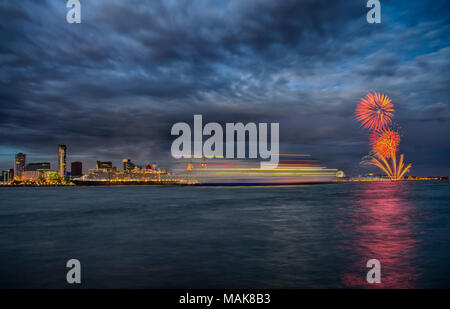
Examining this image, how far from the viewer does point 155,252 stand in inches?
651

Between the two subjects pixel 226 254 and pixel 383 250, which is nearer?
pixel 226 254

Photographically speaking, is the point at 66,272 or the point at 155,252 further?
the point at 155,252

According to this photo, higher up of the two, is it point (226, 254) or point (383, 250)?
point (226, 254)
